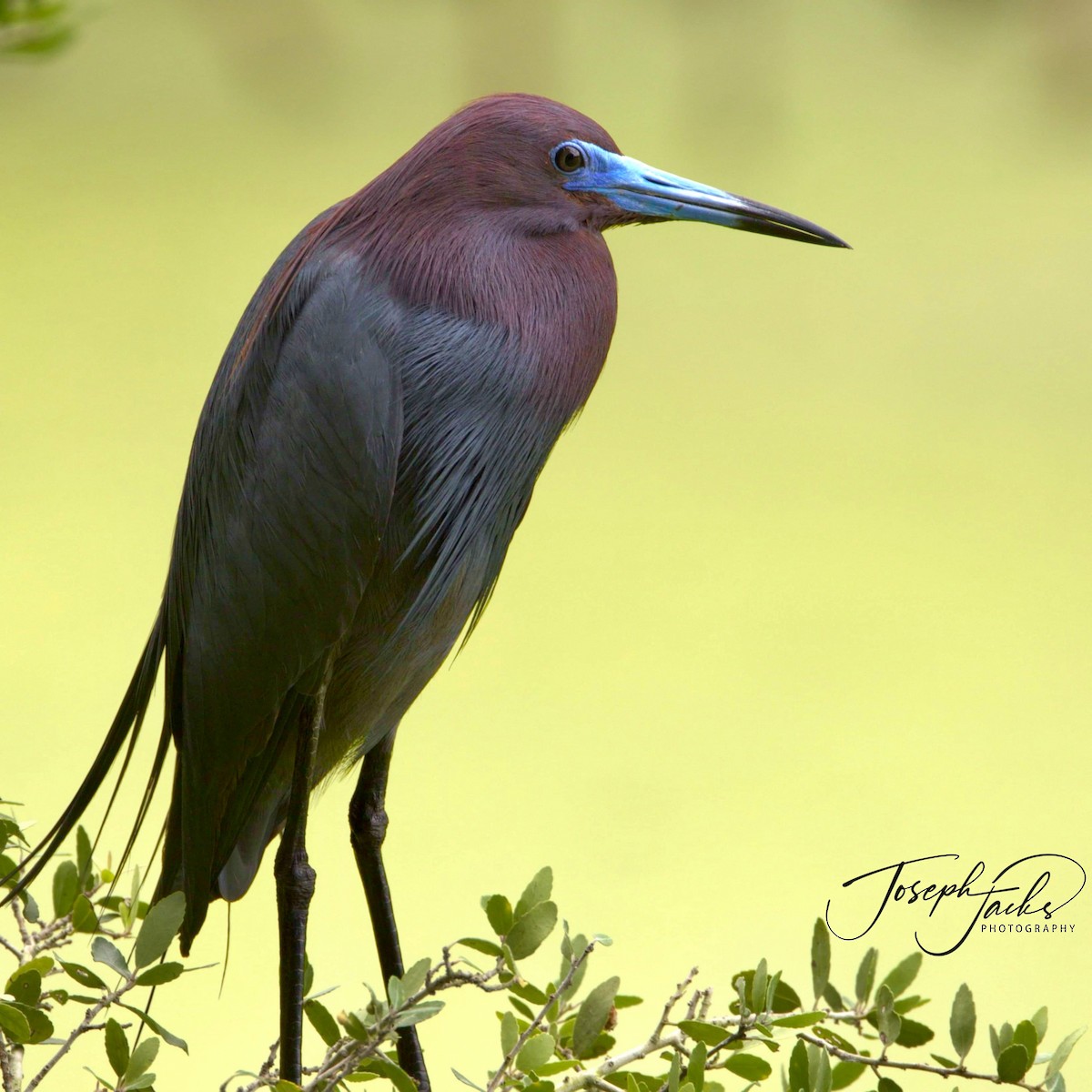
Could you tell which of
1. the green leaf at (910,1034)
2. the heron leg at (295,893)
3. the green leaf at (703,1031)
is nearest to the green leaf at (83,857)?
the heron leg at (295,893)

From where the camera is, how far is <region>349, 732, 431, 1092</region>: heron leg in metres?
0.88

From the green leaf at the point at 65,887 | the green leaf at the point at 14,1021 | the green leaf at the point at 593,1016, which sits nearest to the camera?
the green leaf at the point at 14,1021

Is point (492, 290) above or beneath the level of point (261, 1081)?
above

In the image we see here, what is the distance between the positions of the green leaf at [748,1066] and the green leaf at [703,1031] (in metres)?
0.01

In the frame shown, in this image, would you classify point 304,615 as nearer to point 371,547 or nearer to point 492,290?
point 371,547

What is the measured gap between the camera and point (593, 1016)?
0.70 meters

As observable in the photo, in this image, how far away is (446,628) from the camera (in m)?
0.81

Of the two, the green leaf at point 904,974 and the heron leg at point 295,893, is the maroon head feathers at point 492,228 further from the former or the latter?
the green leaf at point 904,974

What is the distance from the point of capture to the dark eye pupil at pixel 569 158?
2.38 ft

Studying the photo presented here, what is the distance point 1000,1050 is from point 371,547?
0.42 meters

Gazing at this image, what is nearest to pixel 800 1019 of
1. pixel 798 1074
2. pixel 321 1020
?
pixel 798 1074

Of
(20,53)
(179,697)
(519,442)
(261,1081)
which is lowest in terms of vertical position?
(261,1081)

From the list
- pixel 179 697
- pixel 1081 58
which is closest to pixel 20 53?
pixel 179 697

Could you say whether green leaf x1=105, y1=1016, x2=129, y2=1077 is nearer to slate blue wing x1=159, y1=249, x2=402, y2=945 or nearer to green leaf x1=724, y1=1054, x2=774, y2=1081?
slate blue wing x1=159, y1=249, x2=402, y2=945
